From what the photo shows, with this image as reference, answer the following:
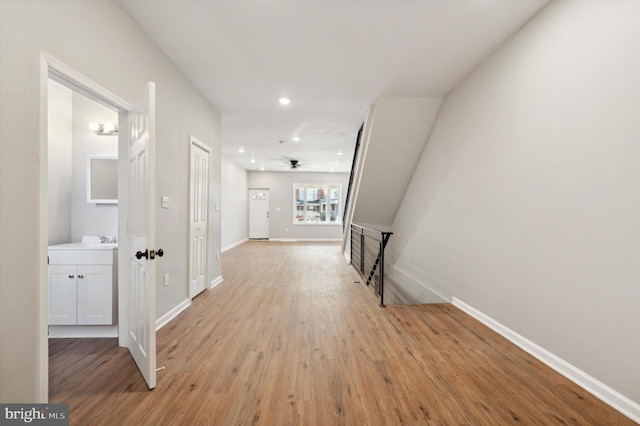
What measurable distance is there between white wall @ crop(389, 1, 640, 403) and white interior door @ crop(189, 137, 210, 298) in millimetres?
3392

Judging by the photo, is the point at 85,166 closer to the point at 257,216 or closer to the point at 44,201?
the point at 44,201

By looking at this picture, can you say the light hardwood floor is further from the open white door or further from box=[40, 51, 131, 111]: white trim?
box=[40, 51, 131, 111]: white trim

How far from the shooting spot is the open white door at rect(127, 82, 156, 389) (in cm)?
179

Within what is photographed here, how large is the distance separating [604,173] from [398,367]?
191cm

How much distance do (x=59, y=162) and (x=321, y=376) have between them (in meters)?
3.26

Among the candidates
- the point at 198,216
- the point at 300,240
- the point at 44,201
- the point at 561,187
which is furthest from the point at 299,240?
the point at 44,201

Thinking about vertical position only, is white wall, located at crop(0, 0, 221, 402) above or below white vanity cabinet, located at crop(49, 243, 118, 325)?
above

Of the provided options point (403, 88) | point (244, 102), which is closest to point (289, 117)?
point (244, 102)

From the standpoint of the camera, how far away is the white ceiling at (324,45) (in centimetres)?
210

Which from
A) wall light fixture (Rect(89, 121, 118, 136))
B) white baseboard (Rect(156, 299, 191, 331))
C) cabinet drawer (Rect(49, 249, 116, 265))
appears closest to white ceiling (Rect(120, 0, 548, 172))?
wall light fixture (Rect(89, 121, 118, 136))

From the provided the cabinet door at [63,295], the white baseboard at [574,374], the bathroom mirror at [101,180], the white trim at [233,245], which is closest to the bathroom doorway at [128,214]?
the cabinet door at [63,295]

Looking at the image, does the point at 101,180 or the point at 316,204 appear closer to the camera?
the point at 101,180

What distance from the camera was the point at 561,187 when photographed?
1988mm

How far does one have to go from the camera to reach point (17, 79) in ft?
4.44
